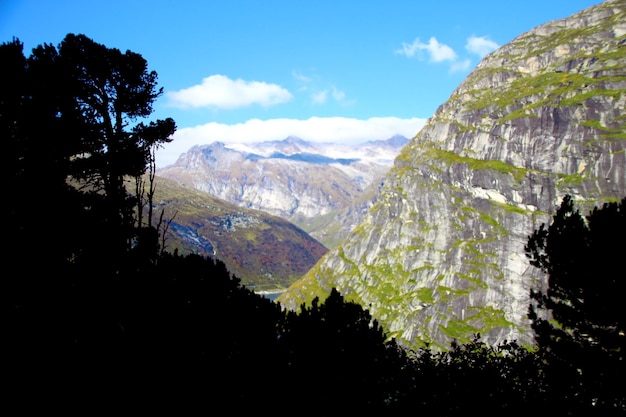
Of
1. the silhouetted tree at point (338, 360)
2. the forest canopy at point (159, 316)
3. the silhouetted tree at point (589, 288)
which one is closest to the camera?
the forest canopy at point (159, 316)

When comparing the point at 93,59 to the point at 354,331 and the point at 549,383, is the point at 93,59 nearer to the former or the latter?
the point at 354,331

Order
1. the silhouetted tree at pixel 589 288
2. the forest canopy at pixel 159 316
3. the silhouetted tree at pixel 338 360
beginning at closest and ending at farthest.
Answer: the forest canopy at pixel 159 316 → the silhouetted tree at pixel 338 360 → the silhouetted tree at pixel 589 288

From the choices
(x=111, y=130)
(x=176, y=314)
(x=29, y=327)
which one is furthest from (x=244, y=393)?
(x=111, y=130)

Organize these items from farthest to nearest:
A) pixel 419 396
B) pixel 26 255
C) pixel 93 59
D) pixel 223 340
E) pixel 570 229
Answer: pixel 570 229 → pixel 93 59 → pixel 223 340 → pixel 26 255 → pixel 419 396

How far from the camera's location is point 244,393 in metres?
15.3

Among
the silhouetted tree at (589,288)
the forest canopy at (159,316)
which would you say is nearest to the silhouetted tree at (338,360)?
the forest canopy at (159,316)

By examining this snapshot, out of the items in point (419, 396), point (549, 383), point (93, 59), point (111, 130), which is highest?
point (93, 59)

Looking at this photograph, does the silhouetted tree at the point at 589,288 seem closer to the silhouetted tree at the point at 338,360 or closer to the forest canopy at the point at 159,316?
the forest canopy at the point at 159,316

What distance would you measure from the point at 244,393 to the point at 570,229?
20126 millimetres

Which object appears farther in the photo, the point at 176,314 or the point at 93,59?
the point at 93,59

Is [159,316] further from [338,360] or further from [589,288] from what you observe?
[589,288]

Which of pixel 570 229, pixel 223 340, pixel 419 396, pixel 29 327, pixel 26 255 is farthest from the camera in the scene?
pixel 570 229

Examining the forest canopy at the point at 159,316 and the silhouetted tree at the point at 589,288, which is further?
Result: the silhouetted tree at the point at 589,288

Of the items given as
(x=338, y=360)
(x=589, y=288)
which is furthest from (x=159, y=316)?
(x=589, y=288)
